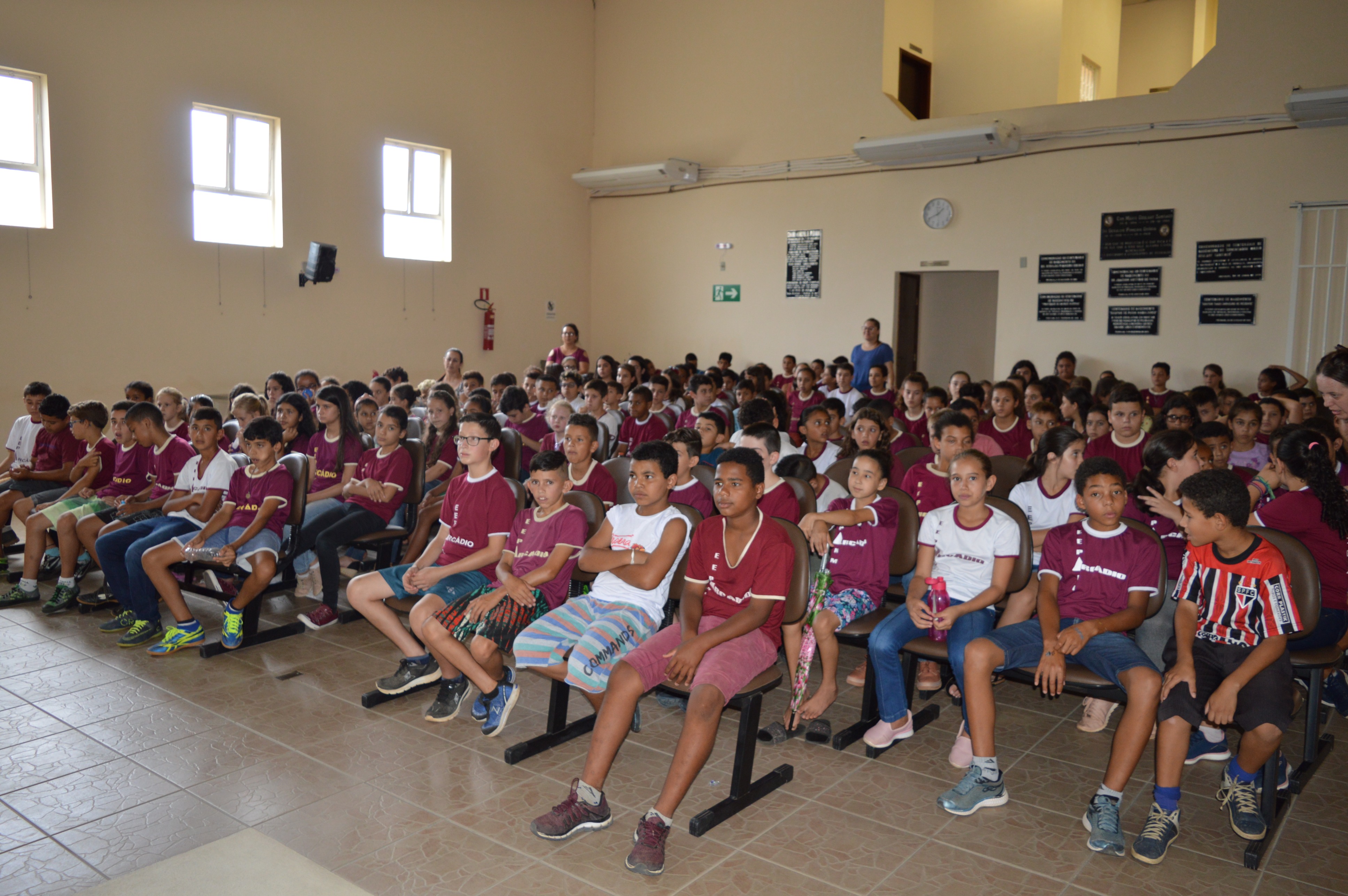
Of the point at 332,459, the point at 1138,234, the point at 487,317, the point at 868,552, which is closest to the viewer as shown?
the point at 868,552

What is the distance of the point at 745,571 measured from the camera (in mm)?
3137

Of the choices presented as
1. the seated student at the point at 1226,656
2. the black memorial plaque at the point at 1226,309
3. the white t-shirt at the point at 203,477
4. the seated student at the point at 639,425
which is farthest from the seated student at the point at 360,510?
the black memorial plaque at the point at 1226,309

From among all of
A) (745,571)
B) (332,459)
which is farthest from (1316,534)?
(332,459)

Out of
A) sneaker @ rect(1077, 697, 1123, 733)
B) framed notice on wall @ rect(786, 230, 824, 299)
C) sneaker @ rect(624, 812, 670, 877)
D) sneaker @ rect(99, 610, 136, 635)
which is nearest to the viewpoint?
sneaker @ rect(624, 812, 670, 877)

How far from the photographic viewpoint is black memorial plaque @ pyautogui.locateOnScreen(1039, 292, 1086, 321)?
31.9 ft

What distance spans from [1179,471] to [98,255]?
9268mm

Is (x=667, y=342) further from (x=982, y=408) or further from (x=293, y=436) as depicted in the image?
(x=293, y=436)

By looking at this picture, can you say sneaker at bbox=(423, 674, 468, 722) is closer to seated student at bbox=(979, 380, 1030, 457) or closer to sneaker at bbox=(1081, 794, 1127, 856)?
sneaker at bbox=(1081, 794, 1127, 856)

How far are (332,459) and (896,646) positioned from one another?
351cm

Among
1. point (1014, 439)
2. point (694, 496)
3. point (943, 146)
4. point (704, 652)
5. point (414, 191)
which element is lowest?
point (704, 652)

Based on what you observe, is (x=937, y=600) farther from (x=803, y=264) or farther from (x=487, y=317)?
(x=487, y=317)

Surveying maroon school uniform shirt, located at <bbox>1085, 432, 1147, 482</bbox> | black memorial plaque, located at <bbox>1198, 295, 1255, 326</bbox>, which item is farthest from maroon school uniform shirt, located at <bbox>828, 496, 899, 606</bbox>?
black memorial plaque, located at <bbox>1198, 295, 1255, 326</bbox>

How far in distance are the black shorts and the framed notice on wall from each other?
910 cm

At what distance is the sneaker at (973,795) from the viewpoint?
9.67 ft
